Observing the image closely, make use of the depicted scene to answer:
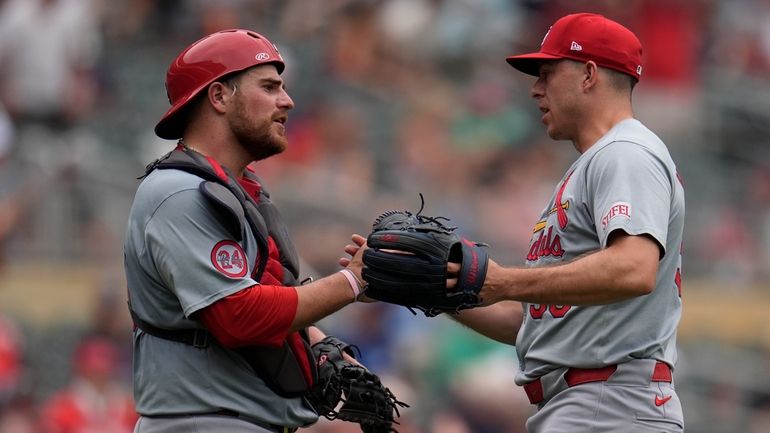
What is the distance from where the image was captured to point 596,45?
5488 mm

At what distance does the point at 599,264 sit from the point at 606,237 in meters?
0.13

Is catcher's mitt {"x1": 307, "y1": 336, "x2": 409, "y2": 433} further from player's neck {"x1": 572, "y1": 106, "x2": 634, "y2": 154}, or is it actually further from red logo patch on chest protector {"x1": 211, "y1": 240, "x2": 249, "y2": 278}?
player's neck {"x1": 572, "y1": 106, "x2": 634, "y2": 154}

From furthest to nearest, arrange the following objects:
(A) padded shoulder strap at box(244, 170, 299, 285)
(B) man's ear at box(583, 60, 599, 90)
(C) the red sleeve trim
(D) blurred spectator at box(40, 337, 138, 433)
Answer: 1. (D) blurred spectator at box(40, 337, 138, 433)
2. (B) man's ear at box(583, 60, 599, 90)
3. (A) padded shoulder strap at box(244, 170, 299, 285)
4. (C) the red sleeve trim

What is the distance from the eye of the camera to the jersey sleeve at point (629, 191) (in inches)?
199

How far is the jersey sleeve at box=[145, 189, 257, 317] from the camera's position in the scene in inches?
195

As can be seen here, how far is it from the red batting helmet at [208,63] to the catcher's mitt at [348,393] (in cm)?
108

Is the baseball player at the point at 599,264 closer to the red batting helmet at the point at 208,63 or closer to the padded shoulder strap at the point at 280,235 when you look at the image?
the padded shoulder strap at the point at 280,235

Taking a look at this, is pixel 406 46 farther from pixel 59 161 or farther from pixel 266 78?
pixel 266 78

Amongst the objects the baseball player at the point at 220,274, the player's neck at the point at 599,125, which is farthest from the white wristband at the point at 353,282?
the player's neck at the point at 599,125

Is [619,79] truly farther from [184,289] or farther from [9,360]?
[9,360]

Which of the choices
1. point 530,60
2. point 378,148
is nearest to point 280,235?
point 530,60

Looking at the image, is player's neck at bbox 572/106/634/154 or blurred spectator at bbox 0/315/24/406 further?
blurred spectator at bbox 0/315/24/406

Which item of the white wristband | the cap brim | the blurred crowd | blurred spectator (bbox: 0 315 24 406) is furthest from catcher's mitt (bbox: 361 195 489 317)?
blurred spectator (bbox: 0 315 24 406)

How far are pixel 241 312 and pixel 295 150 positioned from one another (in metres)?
8.24
